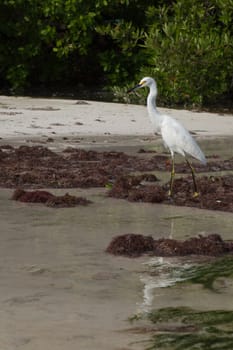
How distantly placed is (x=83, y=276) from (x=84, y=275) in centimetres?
4

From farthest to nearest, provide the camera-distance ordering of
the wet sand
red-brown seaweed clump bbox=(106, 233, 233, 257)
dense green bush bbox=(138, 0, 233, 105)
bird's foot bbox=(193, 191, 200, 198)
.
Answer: dense green bush bbox=(138, 0, 233, 105)
bird's foot bbox=(193, 191, 200, 198)
red-brown seaweed clump bbox=(106, 233, 233, 257)
the wet sand

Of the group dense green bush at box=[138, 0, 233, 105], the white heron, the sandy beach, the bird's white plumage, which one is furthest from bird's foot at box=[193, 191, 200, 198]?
dense green bush at box=[138, 0, 233, 105]

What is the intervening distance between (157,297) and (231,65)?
20.2 m

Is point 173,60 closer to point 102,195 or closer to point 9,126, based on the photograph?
point 9,126

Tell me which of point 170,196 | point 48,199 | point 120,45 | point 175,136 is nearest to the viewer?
point 48,199

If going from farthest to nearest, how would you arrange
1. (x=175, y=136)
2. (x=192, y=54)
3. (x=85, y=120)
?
(x=192, y=54)
(x=85, y=120)
(x=175, y=136)

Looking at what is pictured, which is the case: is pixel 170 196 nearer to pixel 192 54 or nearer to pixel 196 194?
pixel 196 194

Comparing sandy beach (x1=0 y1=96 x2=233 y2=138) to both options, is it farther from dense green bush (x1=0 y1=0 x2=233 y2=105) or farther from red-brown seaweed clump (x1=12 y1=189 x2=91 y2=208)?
red-brown seaweed clump (x1=12 y1=189 x2=91 y2=208)

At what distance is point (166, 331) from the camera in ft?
21.4

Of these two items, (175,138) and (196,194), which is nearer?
(196,194)

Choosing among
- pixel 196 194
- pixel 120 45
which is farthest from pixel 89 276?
pixel 120 45

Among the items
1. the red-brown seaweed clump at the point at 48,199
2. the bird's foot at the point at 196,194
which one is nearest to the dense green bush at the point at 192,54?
the bird's foot at the point at 196,194

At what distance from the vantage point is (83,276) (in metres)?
8.19

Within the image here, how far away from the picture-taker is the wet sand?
6492mm
